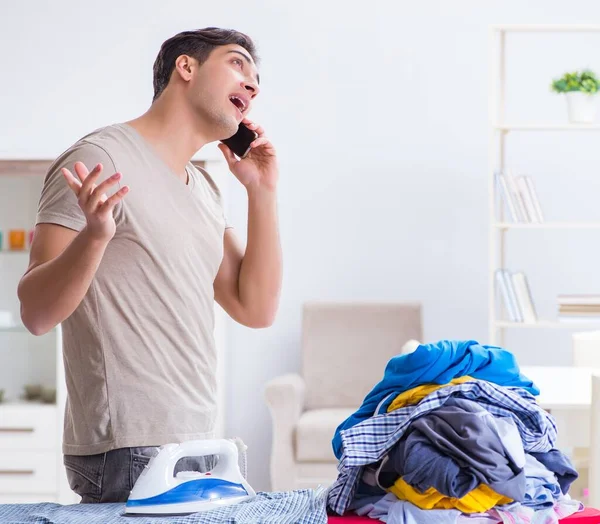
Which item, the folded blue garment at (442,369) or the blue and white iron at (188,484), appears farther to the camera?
the folded blue garment at (442,369)

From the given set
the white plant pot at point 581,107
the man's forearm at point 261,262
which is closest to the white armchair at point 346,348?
the white plant pot at point 581,107

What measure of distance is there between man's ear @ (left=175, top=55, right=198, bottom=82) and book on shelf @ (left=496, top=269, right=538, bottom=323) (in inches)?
99.3

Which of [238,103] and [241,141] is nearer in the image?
[238,103]

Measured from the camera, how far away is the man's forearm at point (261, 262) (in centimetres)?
162

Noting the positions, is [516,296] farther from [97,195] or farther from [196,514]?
[97,195]

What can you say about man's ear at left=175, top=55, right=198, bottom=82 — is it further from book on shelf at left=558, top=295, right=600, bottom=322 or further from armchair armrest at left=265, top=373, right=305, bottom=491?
book on shelf at left=558, top=295, right=600, bottom=322

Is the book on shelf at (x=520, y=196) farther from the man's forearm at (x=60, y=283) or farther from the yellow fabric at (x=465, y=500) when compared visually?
the man's forearm at (x=60, y=283)

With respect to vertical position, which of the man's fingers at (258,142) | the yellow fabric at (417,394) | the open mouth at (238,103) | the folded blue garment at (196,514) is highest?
the open mouth at (238,103)

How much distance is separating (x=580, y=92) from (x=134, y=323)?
2.94 m

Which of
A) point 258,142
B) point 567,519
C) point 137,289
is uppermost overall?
point 258,142

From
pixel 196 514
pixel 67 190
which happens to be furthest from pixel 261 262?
pixel 196 514

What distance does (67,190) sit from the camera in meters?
1.28

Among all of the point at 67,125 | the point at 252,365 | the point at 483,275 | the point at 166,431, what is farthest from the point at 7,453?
the point at 166,431

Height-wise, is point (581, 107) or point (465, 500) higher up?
point (581, 107)
